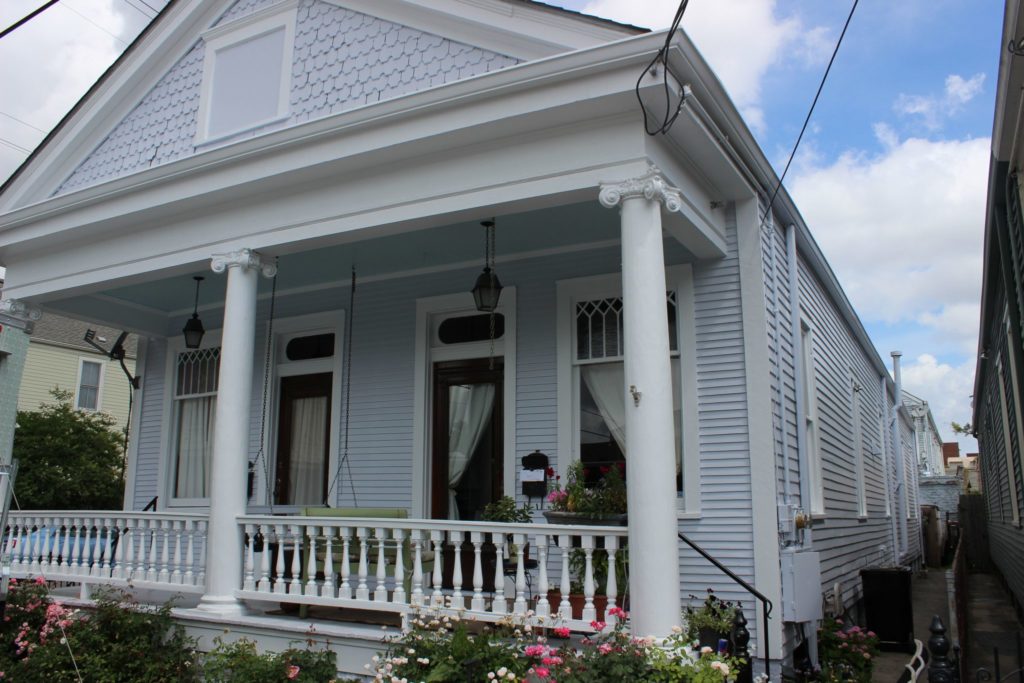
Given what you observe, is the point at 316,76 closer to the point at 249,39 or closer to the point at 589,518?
the point at 249,39

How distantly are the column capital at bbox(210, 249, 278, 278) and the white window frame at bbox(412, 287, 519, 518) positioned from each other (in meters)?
1.93

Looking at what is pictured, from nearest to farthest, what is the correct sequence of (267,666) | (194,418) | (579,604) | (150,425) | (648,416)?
(648,416) < (267,666) < (579,604) < (194,418) < (150,425)

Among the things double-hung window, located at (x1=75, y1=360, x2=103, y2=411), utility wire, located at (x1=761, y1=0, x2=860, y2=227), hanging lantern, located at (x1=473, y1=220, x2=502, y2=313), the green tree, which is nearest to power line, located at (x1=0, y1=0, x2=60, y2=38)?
hanging lantern, located at (x1=473, y1=220, x2=502, y2=313)

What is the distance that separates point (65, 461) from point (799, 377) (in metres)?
16.8

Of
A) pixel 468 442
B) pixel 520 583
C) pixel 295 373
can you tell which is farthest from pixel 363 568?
pixel 295 373

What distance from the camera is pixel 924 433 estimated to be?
120 feet

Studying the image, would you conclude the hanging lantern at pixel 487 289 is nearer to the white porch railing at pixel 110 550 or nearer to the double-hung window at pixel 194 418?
the white porch railing at pixel 110 550

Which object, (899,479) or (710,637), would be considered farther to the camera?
(899,479)

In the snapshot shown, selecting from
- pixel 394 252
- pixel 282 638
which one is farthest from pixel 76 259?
pixel 282 638

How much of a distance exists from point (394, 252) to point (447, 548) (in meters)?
2.97

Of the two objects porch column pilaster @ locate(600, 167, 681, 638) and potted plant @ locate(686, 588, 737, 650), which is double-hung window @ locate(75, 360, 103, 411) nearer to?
porch column pilaster @ locate(600, 167, 681, 638)

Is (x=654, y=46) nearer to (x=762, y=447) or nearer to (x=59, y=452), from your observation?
(x=762, y=447)

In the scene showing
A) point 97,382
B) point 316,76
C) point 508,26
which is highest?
point 316,76

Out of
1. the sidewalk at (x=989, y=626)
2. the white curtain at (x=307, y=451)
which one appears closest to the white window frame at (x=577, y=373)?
the sidewalk at (x=989, y=626)
